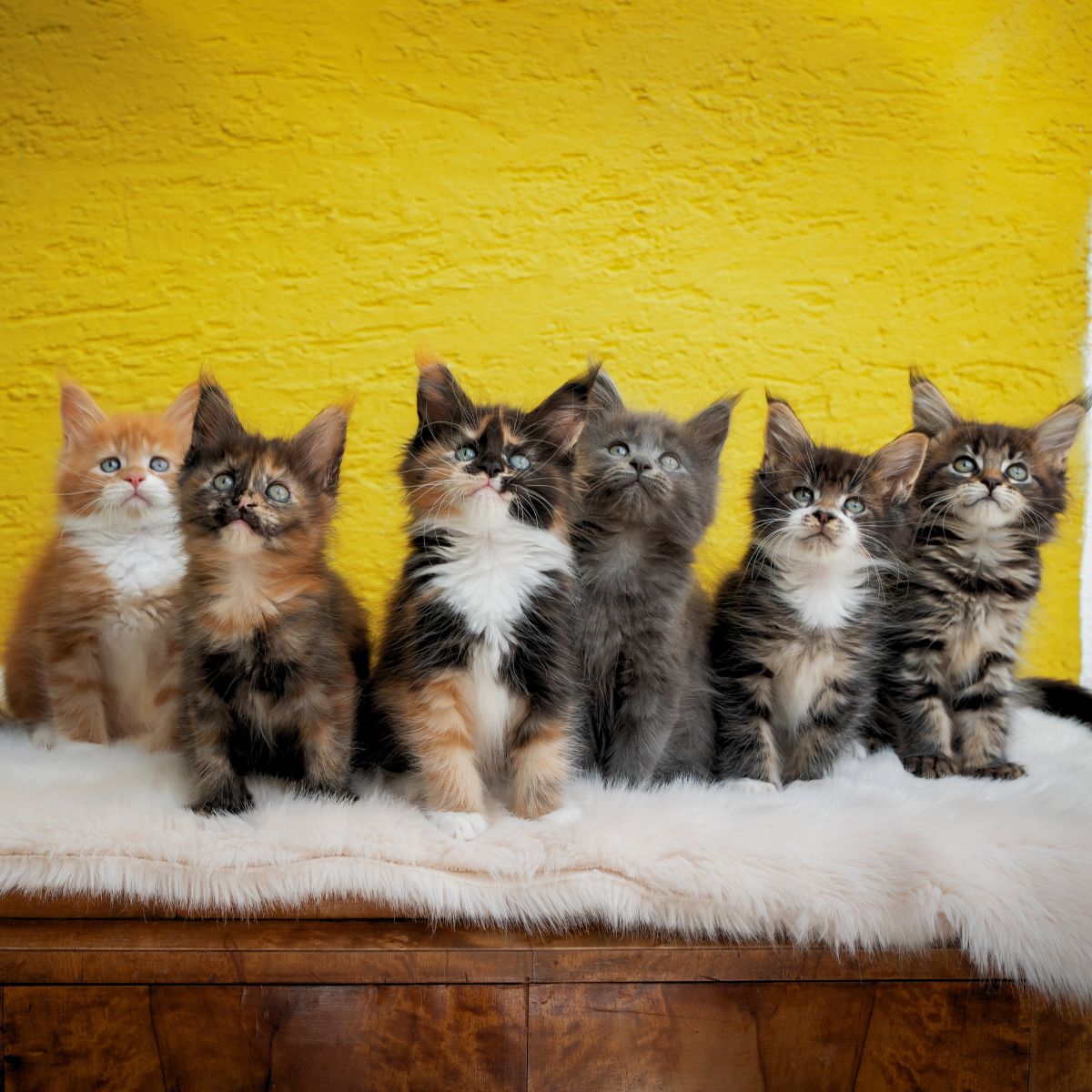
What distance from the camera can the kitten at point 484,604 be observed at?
3.95 feet

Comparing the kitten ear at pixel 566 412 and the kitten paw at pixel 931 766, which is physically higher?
the kitten ear at pixel 566 412

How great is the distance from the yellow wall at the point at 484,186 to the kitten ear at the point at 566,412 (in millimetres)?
1081

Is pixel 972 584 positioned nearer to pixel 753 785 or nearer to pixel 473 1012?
pixel 753 785

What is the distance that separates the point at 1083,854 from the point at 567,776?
59 centimetres

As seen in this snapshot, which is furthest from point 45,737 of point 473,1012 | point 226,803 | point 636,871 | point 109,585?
point 636,871

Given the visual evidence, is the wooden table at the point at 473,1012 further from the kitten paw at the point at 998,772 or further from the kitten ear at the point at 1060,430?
the kitten ear at the point at 1060,430

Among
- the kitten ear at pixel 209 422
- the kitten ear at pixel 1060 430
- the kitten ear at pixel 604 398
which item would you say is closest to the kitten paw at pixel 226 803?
the kitten ear at pixel 209 422

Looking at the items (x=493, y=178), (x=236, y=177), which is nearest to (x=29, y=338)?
(x=236, y=177)

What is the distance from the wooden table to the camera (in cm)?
102

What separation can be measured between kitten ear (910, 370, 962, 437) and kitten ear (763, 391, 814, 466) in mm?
205

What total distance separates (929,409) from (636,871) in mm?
855

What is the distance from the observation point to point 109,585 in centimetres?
145

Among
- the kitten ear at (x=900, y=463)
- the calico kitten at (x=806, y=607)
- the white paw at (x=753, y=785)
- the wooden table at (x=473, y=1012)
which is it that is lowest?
the wooden table at (x=473, y=1012)

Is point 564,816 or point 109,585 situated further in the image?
point 109,585
